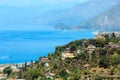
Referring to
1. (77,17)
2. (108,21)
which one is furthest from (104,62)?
(77,17)

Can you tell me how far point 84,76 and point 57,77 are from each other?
1.04m

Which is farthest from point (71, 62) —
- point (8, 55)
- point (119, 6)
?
point (119, 6)

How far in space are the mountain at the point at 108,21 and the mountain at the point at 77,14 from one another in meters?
19.3

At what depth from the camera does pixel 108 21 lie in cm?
9500

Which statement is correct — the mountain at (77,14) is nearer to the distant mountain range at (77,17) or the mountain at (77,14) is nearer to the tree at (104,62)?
the distant mountain range at (77,17)

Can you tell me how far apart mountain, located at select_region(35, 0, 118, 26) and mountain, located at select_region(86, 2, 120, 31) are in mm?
19271

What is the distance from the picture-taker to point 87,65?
18109 mm

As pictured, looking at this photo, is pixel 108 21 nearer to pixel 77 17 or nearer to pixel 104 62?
pixel 77 17

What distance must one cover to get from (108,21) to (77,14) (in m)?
32.9

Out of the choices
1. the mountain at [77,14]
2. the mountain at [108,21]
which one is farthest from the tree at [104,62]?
the mountain at [77,14]

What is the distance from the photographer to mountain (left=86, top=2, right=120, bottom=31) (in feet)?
299

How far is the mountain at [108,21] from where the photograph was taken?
91144mm

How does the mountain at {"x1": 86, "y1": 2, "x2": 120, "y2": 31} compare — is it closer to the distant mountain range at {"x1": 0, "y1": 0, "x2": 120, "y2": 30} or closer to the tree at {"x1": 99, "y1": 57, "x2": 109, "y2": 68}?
the distant mountain range at {"x1": 0, "y1": 0, "x2": 120, "y2": 30}

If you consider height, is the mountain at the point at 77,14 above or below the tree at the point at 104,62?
above
